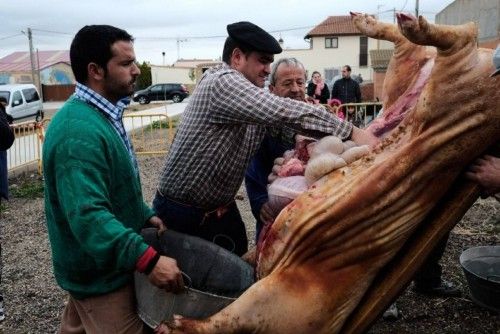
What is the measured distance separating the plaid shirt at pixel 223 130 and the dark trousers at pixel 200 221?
2.0 inches

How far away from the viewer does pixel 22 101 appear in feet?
74.5

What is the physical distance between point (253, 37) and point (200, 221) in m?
1.09

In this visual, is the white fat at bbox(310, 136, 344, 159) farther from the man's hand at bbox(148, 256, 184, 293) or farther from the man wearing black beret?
the man's hand at bbox(148, 256, 184, 293)

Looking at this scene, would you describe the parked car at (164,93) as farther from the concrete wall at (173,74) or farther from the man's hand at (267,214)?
the man's hand at (267,214)

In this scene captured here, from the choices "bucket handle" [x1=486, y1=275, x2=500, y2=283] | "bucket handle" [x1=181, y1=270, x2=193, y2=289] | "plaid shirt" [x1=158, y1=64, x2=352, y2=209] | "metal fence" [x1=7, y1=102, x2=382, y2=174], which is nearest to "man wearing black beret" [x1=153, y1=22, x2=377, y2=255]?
"plaid shirt" [x1=158, y1=64, x2=352, y2=209]

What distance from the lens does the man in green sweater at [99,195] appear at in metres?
2.15

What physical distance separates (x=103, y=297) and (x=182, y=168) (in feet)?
2.70

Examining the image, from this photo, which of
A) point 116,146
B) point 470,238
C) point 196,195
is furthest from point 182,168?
point 470,238

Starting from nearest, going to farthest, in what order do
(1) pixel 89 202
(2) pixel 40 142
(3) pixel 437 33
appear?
(3) pixel 437 33 < (1) pixel 89 202 < (2) pixel 40 142

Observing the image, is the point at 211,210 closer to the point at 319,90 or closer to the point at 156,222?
the point at 156,222

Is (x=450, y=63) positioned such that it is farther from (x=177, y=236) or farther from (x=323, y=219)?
(x=177, y=236)

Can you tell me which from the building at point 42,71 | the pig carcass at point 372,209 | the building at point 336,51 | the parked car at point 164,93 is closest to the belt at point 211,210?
the pig carcass at point 372,209

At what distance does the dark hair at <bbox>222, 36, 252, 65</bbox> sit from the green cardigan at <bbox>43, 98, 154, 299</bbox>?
2.81 ft

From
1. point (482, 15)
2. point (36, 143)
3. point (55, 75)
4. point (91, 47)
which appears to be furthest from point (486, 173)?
point (55, 75)
